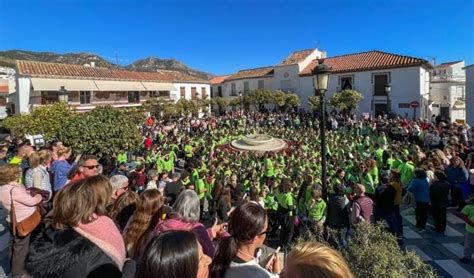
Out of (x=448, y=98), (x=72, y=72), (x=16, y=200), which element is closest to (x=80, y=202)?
(x=16, y=200)

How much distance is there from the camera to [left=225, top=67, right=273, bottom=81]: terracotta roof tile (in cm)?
4147

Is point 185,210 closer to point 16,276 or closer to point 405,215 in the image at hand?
point 16,276

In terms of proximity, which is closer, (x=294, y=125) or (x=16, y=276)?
(x=16, y=276)

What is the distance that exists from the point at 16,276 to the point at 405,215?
8.01 metres

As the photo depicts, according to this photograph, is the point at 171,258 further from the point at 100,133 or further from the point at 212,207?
the point at 100,133

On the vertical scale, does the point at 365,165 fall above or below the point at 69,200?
below

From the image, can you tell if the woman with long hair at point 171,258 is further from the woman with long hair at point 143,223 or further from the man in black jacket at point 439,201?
the man in black jacket at point 439,201

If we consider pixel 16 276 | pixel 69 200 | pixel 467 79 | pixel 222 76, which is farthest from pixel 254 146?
pixel 222 76

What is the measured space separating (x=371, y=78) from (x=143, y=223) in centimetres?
3100

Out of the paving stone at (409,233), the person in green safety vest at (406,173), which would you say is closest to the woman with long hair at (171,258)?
the paving stone at (409,233)

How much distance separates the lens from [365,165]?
8.25m

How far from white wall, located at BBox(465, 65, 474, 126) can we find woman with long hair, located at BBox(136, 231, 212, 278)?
24892 millimetres

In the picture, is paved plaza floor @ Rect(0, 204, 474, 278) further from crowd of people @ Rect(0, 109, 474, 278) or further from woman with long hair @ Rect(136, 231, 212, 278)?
woman with long hair @ Rect(136, 231, 212, 278)

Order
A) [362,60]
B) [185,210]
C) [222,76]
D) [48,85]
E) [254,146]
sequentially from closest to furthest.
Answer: [185,210] < [254,146] < [48,85] < [362,60] < [222,76]
